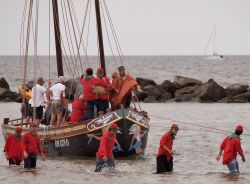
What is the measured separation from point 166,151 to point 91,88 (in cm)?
479

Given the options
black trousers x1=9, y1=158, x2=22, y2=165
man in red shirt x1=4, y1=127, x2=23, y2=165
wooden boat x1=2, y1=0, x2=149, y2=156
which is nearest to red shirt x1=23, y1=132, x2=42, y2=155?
man in red shirt x1=4, y1=127, x2=23, y2=165

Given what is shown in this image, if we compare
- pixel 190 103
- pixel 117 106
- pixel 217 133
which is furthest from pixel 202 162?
pixel 190 103

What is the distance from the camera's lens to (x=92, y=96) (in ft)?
80.0

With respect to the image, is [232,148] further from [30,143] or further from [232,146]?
[30,143]

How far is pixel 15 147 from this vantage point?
70.7 ft

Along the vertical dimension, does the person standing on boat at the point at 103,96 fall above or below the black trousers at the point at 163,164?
above

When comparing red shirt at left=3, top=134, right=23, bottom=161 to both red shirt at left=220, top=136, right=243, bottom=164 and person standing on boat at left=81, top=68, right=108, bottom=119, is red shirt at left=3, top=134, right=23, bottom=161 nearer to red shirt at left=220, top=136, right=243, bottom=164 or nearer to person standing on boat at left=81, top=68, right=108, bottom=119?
person standing on boat at left=81, top=68, right=108, bottom=119

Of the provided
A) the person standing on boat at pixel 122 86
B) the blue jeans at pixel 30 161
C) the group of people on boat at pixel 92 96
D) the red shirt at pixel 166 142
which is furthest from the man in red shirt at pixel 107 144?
the person standing on boat at pixel 122 86

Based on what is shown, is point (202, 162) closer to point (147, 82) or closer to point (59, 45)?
point (59, 45)

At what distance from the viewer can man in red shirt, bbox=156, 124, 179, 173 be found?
20.0 meters

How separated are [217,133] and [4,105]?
2237 cm

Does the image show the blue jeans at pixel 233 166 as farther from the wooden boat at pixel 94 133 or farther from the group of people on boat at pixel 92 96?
the group of people on boat at pixel 92 96

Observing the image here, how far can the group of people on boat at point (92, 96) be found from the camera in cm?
2423

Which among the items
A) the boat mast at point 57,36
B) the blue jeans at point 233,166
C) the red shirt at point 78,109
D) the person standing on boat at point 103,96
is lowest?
the blue jeans at point 233,166
